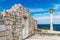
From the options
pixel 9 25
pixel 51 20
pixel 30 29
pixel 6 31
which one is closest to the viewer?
pixel 6 31

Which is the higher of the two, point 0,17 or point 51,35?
point 0,17

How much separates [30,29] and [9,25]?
3.69 m

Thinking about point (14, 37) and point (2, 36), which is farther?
point (14, 37)

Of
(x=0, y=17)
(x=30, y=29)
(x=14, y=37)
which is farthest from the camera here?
(x=30, y=29)

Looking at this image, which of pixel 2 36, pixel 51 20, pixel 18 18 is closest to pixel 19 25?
pixel 18 18

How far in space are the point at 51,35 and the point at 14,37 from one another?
3.64m

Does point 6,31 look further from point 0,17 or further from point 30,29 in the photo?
point 30,29

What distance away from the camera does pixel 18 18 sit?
7391mm

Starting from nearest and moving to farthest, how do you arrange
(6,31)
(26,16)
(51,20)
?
(6,31)
(26,16)
(51,20)

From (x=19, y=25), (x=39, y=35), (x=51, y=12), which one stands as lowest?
(x=39, y=35)

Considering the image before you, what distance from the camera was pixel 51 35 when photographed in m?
10.0

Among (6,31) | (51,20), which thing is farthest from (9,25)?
(51,20)

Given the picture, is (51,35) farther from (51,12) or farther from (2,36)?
(2,36)

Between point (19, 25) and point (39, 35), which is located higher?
point (19, 25)
